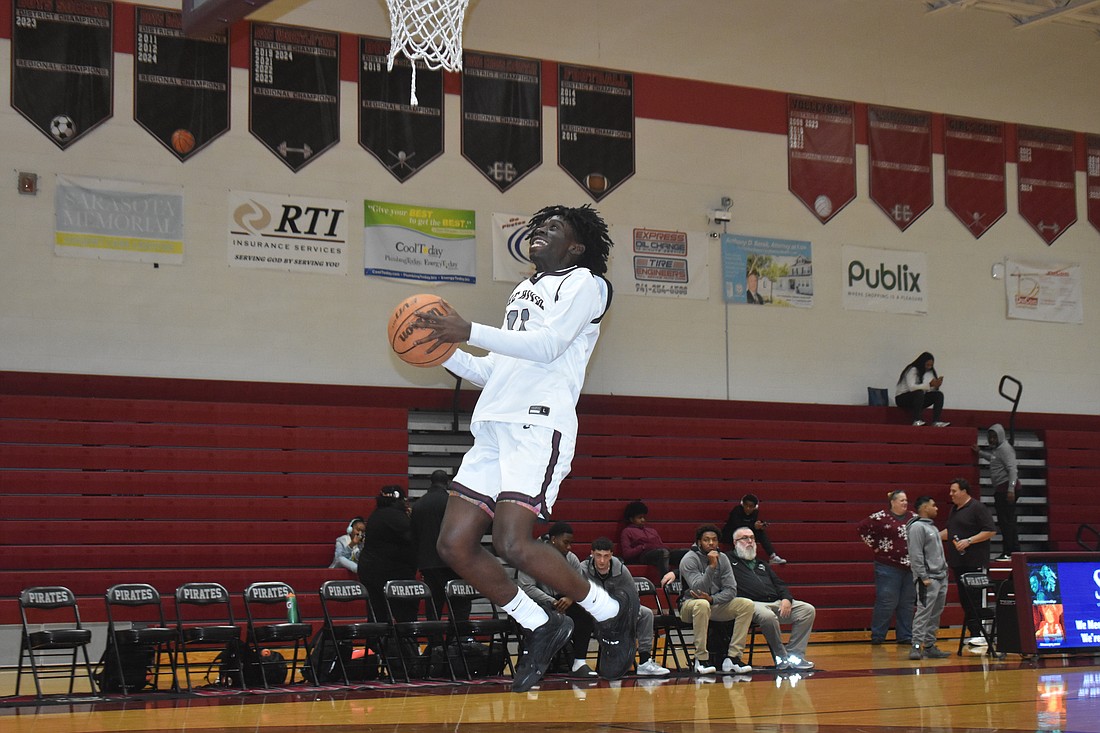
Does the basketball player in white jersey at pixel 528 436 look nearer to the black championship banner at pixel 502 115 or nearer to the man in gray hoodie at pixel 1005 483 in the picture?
the black championship banner at pixel 502 115

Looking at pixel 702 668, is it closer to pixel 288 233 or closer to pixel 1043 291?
pixel 288 233

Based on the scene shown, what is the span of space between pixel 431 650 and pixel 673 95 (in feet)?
31.2

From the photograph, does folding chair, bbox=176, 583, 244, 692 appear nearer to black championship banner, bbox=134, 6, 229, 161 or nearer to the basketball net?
the basketball net

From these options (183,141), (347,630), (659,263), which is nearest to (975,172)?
(659,263)

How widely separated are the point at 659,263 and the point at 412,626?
26.4ft

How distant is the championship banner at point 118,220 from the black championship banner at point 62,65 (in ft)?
1.94

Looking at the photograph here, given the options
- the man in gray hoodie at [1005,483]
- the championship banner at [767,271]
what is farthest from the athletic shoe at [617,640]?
the man in gray hoodie at [1005,483]

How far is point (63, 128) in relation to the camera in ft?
43.5

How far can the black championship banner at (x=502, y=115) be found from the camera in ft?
49.7

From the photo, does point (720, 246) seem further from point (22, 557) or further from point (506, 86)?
point (22, 557)

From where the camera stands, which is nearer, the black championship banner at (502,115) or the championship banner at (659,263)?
the black championship banner at (502,115)

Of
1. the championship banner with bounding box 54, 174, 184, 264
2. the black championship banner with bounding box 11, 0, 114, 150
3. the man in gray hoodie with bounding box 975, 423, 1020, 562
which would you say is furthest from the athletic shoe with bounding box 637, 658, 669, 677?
the black championship banner with bounding box 11, 0, 114, 150

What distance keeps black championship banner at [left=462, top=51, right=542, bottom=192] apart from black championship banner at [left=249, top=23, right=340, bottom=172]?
167cm

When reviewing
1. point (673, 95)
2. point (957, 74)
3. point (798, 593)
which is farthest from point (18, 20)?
point (957, 74)
